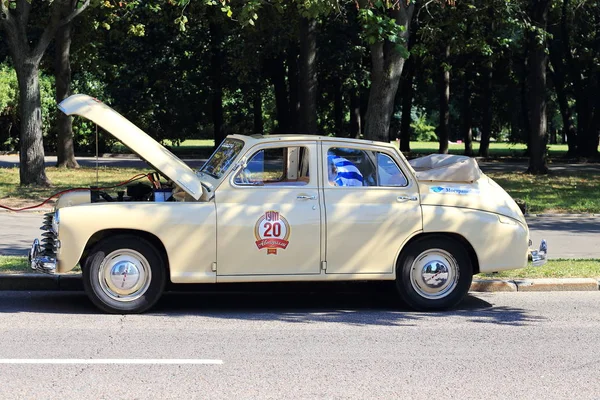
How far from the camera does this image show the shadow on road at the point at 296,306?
8.61 meters

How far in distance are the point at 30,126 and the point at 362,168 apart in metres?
14.5

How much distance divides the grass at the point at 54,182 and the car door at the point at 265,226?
11010mm

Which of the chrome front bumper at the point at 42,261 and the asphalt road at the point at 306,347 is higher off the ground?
the chrome front bumper at the point at 42,261

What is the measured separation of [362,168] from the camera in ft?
29.5

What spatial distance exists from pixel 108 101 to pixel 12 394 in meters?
36.6

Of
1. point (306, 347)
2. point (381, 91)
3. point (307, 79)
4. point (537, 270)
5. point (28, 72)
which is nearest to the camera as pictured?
point (306, 347)

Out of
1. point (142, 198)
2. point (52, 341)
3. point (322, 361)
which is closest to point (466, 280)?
point (322, 361)

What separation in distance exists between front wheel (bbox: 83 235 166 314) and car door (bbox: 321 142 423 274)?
64.3 inches

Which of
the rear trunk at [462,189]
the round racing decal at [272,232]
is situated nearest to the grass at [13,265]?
the round racing decal at [272,232]

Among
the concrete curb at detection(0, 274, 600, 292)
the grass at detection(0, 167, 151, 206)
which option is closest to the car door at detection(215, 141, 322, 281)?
the concrete curb at detection(0, 274, 600, 292)

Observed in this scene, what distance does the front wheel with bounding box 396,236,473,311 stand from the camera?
8.83 metres

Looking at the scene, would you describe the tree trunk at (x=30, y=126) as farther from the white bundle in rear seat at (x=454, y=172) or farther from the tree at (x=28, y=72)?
the white bundle in rear seat at (x=454, y=172)

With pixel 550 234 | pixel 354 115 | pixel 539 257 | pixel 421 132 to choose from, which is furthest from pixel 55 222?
pixel 421 132

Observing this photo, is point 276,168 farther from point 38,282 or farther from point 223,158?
Result: point 38,282
